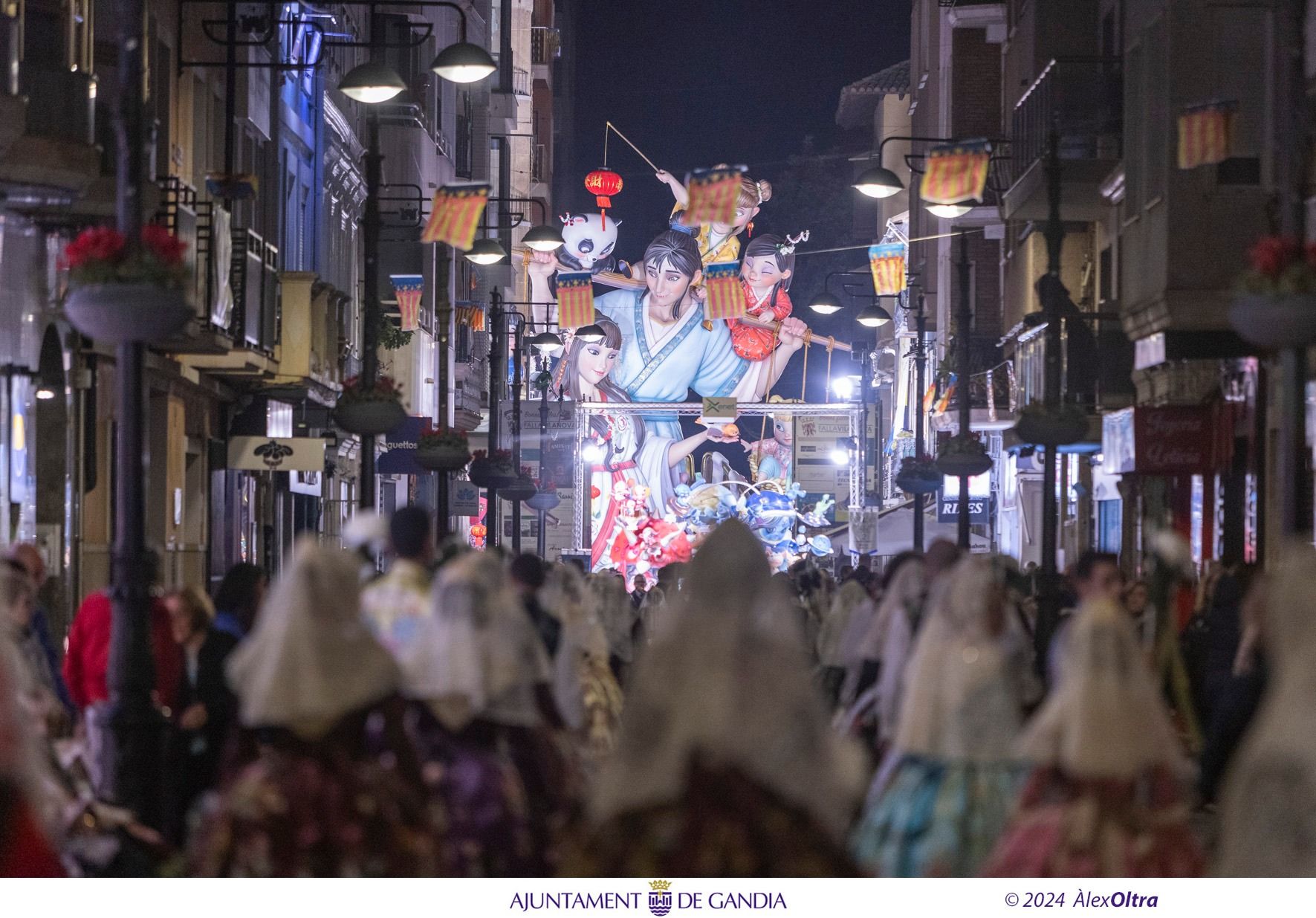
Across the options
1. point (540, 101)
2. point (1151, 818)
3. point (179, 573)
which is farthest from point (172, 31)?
point (540, 101)

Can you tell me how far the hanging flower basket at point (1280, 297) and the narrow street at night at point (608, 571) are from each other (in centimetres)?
3

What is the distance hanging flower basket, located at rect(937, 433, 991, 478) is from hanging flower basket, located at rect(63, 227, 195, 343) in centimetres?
1776

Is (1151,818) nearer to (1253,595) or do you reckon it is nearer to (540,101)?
(1253,595)

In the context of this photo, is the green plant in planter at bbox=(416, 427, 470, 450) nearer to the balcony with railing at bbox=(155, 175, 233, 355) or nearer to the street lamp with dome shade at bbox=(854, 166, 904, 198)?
the balcony with railing at bbox=(155, 175, 233, 355)

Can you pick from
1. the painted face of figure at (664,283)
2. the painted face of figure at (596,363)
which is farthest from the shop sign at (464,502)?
the painted face of figure at (664,283)

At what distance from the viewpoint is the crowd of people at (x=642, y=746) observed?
695 cm

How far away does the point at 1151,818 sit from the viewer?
24.9 feet

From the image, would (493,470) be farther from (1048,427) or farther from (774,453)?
(774,453)

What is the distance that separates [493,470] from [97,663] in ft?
76.4

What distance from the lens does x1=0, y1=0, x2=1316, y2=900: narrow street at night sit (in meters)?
7.30

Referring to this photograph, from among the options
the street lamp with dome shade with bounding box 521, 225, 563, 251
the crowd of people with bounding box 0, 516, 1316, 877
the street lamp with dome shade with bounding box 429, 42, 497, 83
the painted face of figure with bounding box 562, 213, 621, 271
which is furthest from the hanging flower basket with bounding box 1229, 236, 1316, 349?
the painted face of figure with bounding box 562, 213, 621, 271

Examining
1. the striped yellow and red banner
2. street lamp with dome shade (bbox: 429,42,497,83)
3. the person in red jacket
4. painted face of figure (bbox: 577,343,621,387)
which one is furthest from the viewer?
painted face of figure (bbox: 577,343,621,387)

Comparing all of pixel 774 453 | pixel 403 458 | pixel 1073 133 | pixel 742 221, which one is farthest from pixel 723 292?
pixel 1073 133
